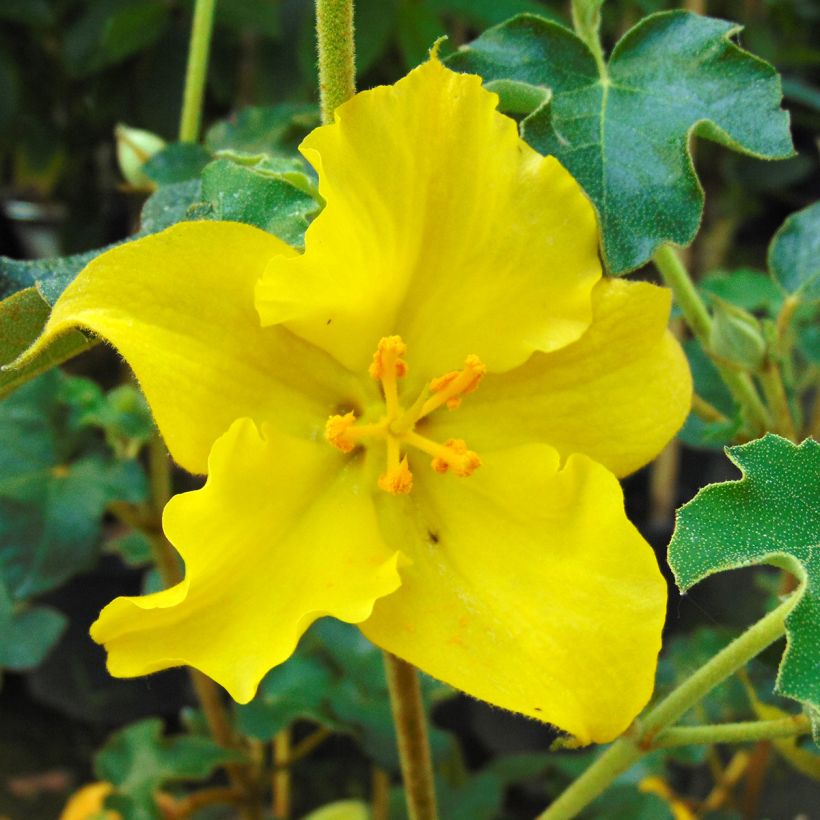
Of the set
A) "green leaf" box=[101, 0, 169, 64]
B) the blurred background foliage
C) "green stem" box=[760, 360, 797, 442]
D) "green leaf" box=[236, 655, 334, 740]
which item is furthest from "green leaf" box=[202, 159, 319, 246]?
"green leaf" box=[101, 0, 169, 64]

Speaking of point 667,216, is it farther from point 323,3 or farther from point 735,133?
point 323,3

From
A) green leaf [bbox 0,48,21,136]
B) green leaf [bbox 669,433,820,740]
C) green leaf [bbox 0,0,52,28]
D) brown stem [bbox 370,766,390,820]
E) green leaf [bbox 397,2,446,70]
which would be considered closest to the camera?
green leaf [bbox 669,433,820,740]

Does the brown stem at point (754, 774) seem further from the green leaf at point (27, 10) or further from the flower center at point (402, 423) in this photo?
the green leaf at point (27, 10)

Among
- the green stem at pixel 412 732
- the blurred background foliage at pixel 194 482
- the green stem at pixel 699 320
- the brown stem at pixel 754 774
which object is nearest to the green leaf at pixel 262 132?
the blurred background foliage at pixel 194 482

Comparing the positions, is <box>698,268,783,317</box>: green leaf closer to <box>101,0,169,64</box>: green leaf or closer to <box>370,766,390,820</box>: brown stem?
<box>370,766,390,820</box>: brown stem

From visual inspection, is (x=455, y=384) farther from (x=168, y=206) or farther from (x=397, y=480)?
(x=168, y=206)

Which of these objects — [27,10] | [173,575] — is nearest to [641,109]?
[173,575]
